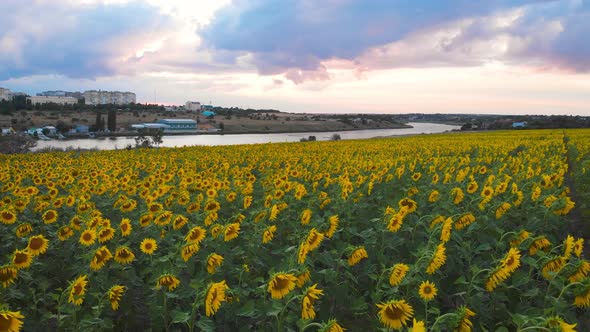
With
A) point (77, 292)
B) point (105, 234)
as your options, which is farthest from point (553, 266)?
point (105, 234)

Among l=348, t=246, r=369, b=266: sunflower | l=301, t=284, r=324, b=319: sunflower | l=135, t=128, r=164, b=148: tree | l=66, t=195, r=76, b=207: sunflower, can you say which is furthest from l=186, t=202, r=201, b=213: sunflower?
l=135, t=128, r=164, b=148: tree

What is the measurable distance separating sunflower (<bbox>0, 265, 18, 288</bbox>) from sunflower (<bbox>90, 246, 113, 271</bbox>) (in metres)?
0.57

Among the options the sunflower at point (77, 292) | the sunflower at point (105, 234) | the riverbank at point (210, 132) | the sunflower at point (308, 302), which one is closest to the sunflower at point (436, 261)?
the sunflower at point (308, 302)

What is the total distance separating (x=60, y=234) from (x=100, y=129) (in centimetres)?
10817

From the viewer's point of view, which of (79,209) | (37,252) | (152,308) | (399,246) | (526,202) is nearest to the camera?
(152,308)

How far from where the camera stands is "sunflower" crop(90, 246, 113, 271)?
3789 millimetres

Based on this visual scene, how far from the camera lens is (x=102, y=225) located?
4734 millimetres

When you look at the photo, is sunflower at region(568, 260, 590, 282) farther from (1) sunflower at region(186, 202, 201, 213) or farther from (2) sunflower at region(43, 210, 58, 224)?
(2) sunflower at region(43, 210, 58, 224)

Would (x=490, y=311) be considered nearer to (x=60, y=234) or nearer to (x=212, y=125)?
(x=60, y=234)

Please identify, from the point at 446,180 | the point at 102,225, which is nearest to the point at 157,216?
the point at 102,225

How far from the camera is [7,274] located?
3.52 m

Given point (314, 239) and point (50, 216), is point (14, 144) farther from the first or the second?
point (314, 239)

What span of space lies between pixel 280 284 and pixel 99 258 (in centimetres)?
191

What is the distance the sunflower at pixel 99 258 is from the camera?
3.79 metres
